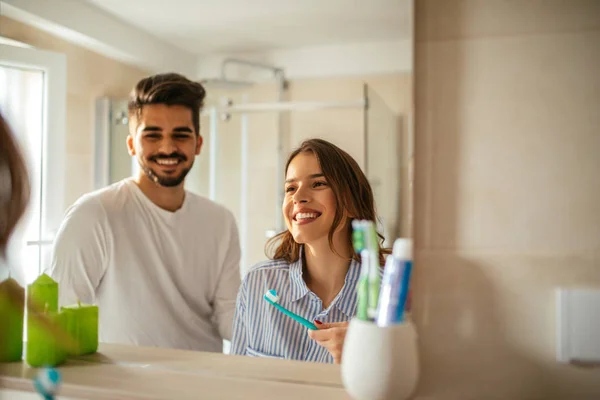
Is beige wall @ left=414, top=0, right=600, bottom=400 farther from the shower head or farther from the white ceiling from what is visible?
the shower head

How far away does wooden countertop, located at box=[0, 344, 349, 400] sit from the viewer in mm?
724

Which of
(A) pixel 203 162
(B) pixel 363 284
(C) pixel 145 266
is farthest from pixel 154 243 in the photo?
(B) pixel 363 284

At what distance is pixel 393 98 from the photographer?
2.44ft

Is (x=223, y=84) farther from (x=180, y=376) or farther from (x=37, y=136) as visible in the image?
(x=180, y=376)

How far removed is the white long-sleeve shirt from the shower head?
0.61 feet

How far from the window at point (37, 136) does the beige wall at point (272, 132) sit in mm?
260

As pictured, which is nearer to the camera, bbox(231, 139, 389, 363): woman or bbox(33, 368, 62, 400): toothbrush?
bbox(33, 368, 62, 400): toothbrush

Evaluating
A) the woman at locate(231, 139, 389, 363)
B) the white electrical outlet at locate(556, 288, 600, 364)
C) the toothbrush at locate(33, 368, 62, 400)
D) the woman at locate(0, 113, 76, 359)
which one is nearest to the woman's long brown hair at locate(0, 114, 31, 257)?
the woman at locate(0, 113, 76, 359)

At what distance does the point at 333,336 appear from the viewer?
776 mm

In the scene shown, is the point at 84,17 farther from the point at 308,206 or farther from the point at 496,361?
the point at 496,361

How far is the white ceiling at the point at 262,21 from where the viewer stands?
30.7 inches

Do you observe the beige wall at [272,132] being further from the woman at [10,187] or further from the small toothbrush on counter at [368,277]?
the woman at [10,187]

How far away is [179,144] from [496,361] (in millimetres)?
592

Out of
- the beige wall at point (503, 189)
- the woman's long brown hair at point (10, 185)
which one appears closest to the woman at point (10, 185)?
the woman's long brown hair at point (10, 185)
